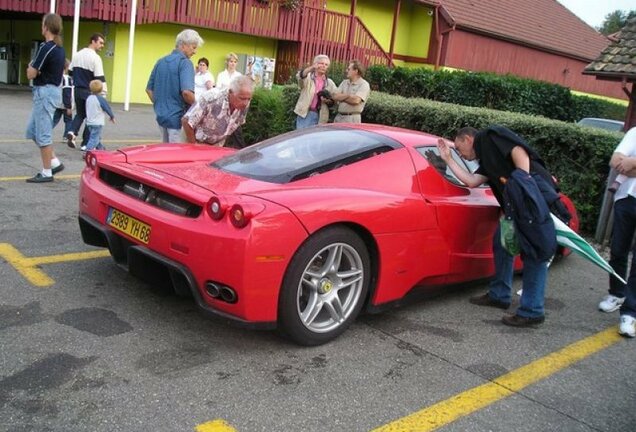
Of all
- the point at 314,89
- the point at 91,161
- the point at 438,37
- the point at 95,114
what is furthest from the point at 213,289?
the point at 438,37

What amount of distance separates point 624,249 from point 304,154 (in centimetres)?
258

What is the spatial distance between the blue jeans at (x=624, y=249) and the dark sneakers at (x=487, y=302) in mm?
835

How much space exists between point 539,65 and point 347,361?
2802 centimetres

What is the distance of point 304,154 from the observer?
4.24m

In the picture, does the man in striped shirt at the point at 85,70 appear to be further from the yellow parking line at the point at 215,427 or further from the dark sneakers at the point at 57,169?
the yellow parking line at the point at 215,427

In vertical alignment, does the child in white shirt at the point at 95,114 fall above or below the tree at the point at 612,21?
below

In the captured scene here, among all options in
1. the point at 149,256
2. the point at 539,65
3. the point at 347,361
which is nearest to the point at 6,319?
the point at 149,256

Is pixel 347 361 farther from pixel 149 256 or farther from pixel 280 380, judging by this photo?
pixel 149 256

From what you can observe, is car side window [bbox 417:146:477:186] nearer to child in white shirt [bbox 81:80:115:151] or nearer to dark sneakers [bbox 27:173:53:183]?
dark sneakers [bbox 27:173:53:183]

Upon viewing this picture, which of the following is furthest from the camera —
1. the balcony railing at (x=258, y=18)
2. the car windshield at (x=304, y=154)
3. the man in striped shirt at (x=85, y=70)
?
the balcony railing at (x=258, y=18)

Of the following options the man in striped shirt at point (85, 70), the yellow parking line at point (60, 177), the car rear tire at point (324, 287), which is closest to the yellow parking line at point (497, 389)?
the car rear tire at point (324, 287)

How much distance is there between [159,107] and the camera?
660 cm

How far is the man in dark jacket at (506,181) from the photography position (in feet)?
14.2

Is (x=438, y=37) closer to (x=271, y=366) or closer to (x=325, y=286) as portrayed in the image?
(x=325, y=286)
